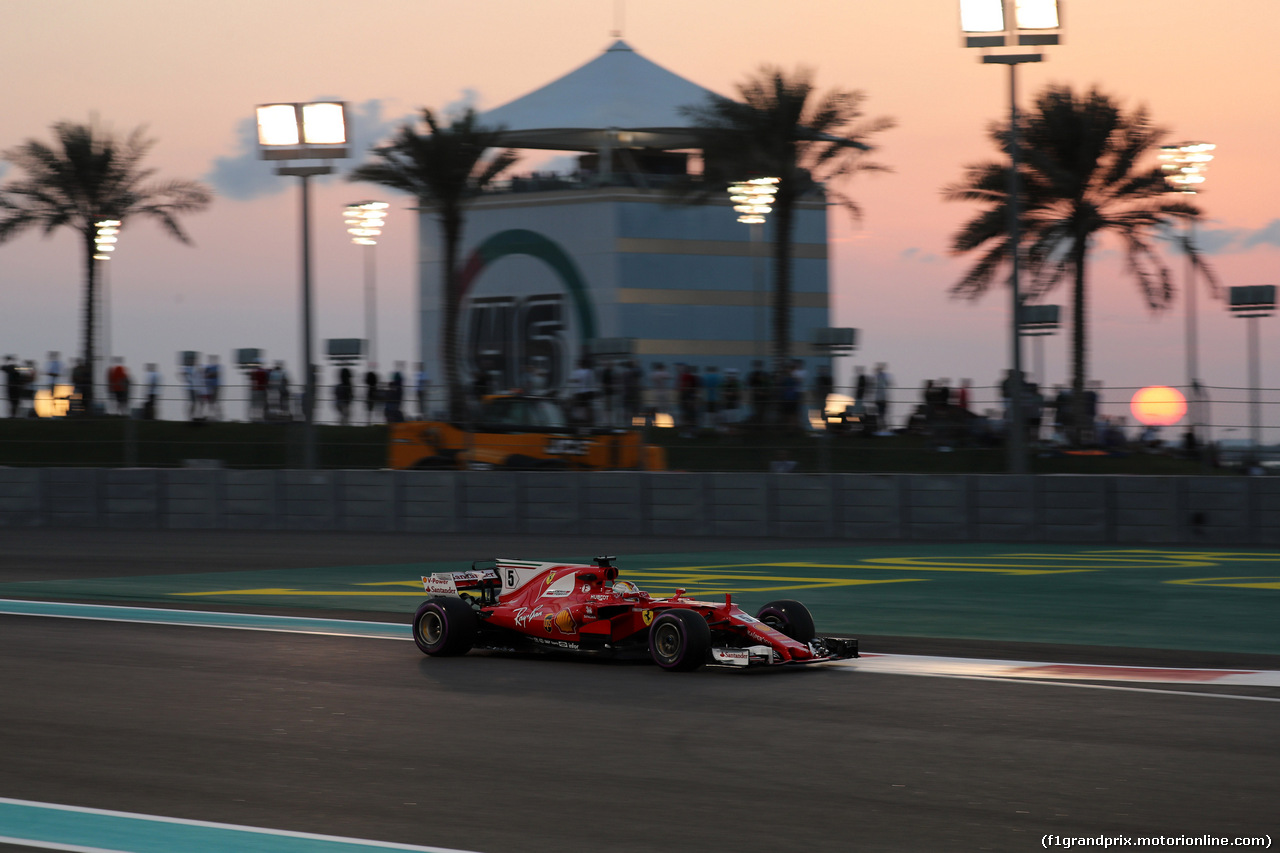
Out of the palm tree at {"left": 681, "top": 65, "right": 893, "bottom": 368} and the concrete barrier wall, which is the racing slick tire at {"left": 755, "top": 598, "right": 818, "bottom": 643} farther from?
the palm tree at {"left": 681, "top": 65, "right": 893, "bottom": 368}

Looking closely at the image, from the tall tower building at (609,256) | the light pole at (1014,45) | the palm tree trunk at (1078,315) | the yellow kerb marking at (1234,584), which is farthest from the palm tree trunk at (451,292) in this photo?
the yellow kerb marking at (1234,584)

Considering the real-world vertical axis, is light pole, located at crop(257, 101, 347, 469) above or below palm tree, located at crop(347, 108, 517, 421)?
below

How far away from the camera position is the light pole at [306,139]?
22.7 metres

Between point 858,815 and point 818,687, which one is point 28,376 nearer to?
point 818,687

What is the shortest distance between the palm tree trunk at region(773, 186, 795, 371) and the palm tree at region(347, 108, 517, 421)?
785cm

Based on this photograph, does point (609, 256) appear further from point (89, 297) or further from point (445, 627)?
point (445, 627)

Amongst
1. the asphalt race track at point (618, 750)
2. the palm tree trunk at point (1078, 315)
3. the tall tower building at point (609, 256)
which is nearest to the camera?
the asphalt race track at point (618, 750)

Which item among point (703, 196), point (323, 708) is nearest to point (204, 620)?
point (323, 708)

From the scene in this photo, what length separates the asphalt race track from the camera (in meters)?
5.46

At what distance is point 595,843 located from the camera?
5.21 metres

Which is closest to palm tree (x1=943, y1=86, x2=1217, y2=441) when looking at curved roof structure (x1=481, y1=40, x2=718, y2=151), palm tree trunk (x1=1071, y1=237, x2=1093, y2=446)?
palm tree trunk (x1=1071, y1=237, x2=1093, y2=446)

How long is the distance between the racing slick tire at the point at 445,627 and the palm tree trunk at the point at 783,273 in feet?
85.9

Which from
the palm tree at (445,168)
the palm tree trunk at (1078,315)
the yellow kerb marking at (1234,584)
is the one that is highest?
the palm tree at (445,168)

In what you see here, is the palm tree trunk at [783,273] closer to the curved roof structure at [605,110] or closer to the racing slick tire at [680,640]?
the curved roof structure at [605,110]
